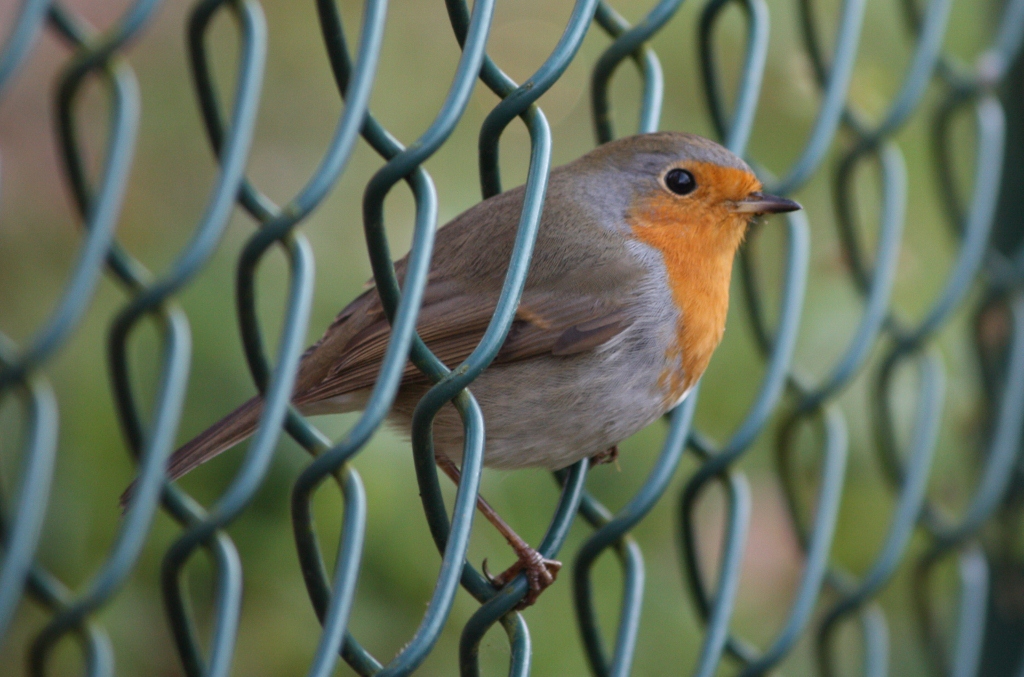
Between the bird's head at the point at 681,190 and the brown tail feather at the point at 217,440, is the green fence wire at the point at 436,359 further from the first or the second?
the brown tail feather at the point at 217,440

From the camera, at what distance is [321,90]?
263cm

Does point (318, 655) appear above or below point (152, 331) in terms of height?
below

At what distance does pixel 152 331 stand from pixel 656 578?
1043 mm

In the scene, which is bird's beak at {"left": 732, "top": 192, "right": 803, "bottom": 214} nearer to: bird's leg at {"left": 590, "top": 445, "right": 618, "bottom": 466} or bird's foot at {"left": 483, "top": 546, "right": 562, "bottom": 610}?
bird's leg at {"left": 590, "top": 445, "right": 618, "bottom": 466}

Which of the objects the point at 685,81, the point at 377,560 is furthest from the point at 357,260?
the point at 685,81

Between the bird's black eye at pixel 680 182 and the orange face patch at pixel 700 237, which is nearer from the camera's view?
the orange face patch at pixel 700 237

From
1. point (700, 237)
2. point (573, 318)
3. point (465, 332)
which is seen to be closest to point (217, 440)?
point (465, 332)

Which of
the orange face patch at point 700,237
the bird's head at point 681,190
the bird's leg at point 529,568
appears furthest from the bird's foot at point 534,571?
the bird's head at point 681,190

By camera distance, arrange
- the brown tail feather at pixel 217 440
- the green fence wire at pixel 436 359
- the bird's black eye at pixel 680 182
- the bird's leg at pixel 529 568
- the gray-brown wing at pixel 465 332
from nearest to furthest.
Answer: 1. the green fence wire at pixel 436 359
2. the bird's leg at pixel 529 568
3. the brown tail feather at pixel 217 440
4. the gray-brown wing at pixel 465 332
5. the bird's black eye at pixel 680 182

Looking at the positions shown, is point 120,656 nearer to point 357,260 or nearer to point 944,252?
point 357,260

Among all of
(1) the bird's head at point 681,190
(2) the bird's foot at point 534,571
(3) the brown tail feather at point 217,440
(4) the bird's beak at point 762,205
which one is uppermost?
(3) the brown tail feather at point 217,440

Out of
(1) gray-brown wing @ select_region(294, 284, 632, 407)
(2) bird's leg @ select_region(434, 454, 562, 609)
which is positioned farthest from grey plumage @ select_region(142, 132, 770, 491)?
(2) bird's leg @ select_region(434, 454, 562, 609)

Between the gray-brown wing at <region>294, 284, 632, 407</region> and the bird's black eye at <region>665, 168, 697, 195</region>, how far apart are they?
11.1 inches

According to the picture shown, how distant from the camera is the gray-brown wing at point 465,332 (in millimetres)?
1567
